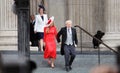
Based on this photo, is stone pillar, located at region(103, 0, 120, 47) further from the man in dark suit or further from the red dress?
the man in dark suit

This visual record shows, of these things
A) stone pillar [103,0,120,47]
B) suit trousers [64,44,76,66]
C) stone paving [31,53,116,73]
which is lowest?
stone paving [31,53,116,73]

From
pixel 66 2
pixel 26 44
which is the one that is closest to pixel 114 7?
pixel 66 2

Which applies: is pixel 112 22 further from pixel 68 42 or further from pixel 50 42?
pixel 68 42

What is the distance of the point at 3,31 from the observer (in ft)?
64.0

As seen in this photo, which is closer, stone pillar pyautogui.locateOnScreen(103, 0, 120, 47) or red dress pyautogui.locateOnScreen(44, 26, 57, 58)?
red dress pyautogui.locateOnScreen(44, 26, 57, 58)

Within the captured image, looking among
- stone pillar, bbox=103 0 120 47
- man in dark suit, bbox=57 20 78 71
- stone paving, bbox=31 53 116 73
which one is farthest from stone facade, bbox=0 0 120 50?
man in dark suit, bbox=57 20 78 71

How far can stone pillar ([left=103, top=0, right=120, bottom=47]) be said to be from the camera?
19.9 metres

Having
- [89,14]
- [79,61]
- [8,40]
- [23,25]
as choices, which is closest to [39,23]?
[8,40]

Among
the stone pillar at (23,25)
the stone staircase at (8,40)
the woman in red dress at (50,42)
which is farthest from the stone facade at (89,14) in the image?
the stone pillar at (23,25)

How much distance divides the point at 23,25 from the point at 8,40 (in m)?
11.2

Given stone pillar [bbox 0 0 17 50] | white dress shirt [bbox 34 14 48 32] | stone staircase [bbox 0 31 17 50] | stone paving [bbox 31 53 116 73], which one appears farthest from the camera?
stone staircase [bbox 0 31 17 50]

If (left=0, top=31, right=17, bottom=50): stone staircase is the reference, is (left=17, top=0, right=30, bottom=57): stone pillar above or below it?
above

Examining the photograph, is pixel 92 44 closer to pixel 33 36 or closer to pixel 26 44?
pixel 33 36

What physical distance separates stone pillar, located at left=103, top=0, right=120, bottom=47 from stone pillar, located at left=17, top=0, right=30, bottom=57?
11.6 m
